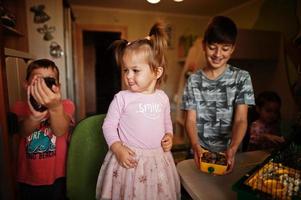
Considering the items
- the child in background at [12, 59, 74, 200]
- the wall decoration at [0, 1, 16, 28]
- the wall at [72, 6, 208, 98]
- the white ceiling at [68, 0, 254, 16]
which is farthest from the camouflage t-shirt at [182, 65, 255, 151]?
the wall at [72, 6, 208, 98]

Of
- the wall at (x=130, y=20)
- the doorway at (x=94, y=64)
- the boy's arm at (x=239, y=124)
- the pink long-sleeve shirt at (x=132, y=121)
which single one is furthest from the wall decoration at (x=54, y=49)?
the wall at (x=130, y=20)

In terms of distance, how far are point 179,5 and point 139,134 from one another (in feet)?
5.07

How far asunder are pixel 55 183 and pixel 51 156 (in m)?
0.10

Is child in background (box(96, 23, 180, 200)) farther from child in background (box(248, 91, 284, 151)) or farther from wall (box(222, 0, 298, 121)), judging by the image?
wall (box(222, 0, 298, 121))

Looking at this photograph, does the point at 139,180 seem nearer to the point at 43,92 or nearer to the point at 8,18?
the point at 43,92

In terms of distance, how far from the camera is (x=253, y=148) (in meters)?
1.16

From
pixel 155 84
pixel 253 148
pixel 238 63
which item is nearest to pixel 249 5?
pixel 238 63

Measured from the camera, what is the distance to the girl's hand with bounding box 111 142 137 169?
1.54 ft

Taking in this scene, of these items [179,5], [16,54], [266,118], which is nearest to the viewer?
[16,54]

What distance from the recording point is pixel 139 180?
0.47 meters

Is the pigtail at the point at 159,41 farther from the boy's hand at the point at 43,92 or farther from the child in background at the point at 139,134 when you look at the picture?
the boy's hand at the point at 43,92

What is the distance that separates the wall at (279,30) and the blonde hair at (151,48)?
118 cm

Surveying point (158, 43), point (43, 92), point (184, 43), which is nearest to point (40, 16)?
point (43, 92)

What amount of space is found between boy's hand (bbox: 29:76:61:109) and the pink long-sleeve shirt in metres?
0.13
